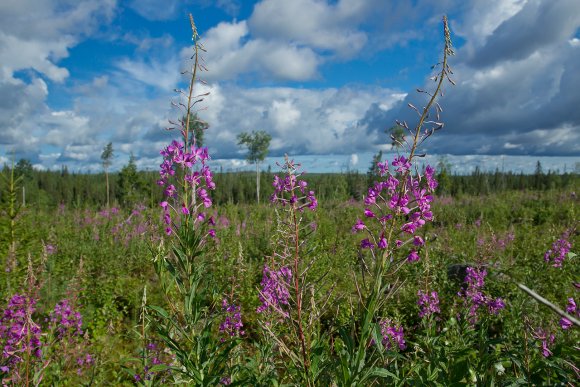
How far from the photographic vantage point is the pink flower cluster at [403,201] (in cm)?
163

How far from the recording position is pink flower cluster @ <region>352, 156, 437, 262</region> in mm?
1631

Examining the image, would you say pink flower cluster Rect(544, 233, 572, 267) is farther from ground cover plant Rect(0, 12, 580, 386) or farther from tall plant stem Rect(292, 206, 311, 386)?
tall plant stem Rect(292, 206, 311, 386)

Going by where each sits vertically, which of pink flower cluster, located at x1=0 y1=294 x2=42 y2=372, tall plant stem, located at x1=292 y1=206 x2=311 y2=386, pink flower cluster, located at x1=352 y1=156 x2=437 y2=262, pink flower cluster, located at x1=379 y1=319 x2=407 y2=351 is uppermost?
pink flower cluster, located at x1=352 y1=156 x2=437 y2=262

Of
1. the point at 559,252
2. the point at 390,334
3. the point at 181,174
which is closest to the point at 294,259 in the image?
the point at 181,174

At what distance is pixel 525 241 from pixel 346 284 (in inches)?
243

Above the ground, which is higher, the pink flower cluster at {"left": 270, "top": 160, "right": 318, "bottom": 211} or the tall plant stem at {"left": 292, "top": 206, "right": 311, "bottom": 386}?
the pink flower cluster at {"left": 270, "top": 160, "right": 318, "bottom": 211}

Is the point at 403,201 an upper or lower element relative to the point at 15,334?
upper

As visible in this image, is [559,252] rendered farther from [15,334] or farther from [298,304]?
[15,334]

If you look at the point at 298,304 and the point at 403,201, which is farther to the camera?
the point at 298,304

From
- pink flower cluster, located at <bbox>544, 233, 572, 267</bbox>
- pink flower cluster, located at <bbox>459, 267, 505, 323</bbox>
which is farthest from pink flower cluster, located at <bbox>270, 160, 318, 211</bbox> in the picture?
pink flower cluster, located at <bbox>544, 233, 572, 267</bbox>

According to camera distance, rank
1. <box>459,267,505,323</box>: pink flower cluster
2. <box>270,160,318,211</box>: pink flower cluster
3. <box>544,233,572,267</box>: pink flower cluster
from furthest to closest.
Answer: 1. <box>544,233,572,267</box>: pink flower cluster
2. <box>459,267,505,323</box>: pink flower cluster
3. <box>270,160,318,211</box>: pink flower cluster

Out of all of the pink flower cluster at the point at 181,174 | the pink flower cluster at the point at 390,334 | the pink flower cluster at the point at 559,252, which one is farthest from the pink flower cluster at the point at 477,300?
the pink flower cluster at the point at 181,174

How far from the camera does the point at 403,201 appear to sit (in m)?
1.63

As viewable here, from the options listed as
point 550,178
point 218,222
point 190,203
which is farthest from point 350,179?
point 190,203
